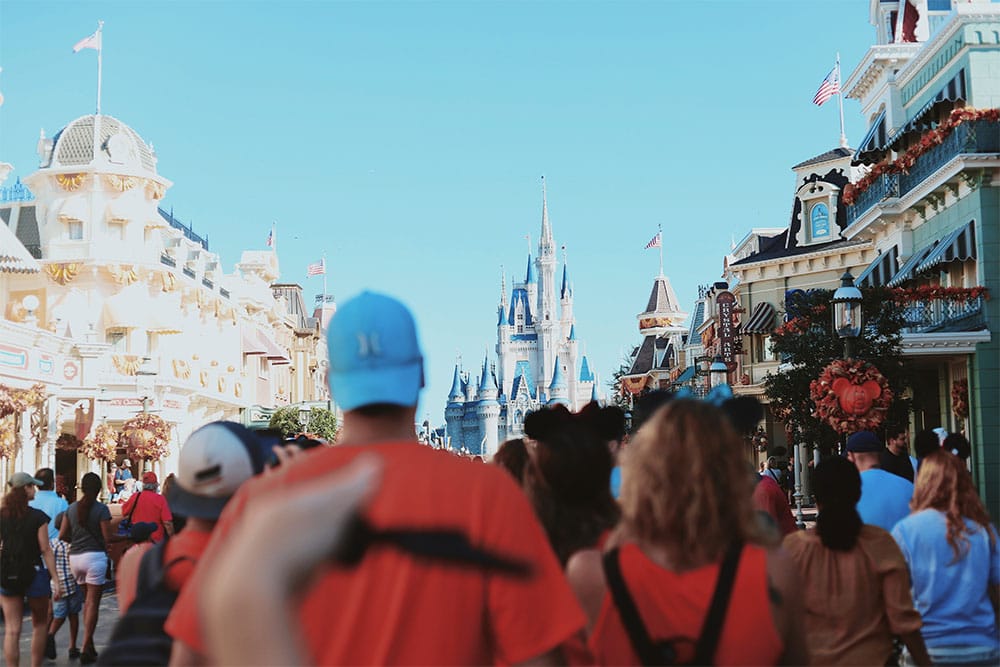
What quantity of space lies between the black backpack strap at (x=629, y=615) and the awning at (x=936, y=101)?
781 inches

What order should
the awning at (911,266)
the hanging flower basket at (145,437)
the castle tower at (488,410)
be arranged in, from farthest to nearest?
the castle tower at (488,410) → the hanging flower basket at (145,437) → the awning at (911,266)

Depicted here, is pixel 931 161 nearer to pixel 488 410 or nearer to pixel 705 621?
pixel 705 621

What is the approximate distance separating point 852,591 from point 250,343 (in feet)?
162

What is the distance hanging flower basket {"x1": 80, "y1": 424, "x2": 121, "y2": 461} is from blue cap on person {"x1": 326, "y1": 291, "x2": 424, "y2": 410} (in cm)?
2888

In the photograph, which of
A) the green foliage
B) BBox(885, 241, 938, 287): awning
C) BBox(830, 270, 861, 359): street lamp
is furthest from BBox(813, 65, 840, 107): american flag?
BBox(830, 270, 861, 359): street lamp

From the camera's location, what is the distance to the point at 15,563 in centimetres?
973

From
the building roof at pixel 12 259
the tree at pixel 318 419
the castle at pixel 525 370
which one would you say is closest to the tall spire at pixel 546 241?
the castle at pixel 525 370

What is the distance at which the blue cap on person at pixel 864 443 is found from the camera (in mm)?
6531

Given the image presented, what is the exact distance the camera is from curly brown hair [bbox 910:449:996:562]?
17.6 ft

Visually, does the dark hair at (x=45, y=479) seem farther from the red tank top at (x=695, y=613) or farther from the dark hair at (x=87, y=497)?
the red tank top at (x=695, y=613)

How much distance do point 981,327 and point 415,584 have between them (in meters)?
20.3

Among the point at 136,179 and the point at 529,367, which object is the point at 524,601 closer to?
the point at 136,179

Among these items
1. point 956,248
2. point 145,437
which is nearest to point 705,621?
point 956,248

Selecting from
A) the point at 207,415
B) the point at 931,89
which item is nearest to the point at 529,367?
the point at 207,415
